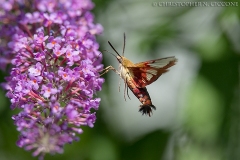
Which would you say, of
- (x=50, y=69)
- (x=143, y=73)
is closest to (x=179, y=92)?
(x=143, y=73)

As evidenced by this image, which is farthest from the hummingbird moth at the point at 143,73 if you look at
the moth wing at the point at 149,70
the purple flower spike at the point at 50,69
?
the purple flower spike at the point at 50,69

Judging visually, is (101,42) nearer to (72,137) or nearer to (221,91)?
(221,91)

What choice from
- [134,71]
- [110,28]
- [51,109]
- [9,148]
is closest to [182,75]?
[110,28]

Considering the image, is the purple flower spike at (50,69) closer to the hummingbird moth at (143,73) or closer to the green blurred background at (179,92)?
the hummingbird moth at (143,73)

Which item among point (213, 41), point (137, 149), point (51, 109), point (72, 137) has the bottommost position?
point (137, 149)

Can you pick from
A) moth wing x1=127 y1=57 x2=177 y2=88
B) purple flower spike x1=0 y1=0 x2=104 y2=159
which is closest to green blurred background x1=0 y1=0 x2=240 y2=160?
purple flower spike x1=0 y1=0 x2=104 y2=159

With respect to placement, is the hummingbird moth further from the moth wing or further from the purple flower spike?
the purple flower spike

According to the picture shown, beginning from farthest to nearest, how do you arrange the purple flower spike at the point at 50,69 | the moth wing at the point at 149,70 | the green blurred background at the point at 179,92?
the green blurred background at the point at 179,92 < the moth wing at the point at 149,70 < the purple flower spike at the point at 50,69
